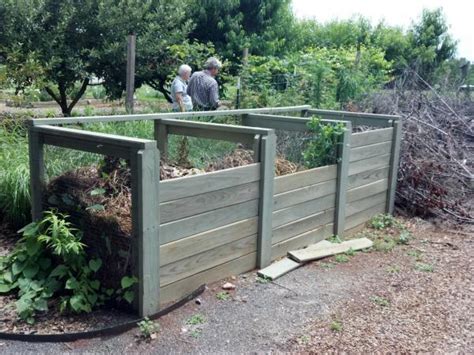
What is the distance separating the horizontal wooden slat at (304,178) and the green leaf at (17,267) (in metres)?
1.90

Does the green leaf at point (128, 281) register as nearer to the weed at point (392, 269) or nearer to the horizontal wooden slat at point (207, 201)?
the horizontal wooden slat at point (207, 201)

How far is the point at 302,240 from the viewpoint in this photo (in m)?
4.75

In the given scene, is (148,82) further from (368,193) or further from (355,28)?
(355,28)

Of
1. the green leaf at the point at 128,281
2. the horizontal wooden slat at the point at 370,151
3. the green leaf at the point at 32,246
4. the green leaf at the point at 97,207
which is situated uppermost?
the horizontal wooden slat at the point at 370,151

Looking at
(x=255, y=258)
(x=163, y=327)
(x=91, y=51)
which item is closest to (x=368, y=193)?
(x=255, y=258)

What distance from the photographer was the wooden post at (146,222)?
314 centimetres

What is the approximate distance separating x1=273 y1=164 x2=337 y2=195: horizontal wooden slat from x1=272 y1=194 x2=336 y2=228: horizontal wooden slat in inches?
6.8

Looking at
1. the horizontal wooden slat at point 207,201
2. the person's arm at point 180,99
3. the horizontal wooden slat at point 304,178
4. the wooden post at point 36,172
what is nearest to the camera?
the horizontal wooden slat at point 207,201

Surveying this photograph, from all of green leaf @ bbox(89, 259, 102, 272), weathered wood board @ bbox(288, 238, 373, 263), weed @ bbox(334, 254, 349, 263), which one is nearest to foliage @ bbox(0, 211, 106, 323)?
green leaf @ bbox(89, 259, 102, 272)

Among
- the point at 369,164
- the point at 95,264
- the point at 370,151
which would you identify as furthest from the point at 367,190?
the point at 95,264

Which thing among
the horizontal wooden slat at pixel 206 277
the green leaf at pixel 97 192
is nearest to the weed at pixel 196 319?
the horizontal wooden slat at pixel 206 277

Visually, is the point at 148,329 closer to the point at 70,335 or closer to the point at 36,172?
the point at 70,335

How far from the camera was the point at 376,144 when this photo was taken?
5.59 metres

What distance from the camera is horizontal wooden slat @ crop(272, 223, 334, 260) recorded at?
4.49 metres
